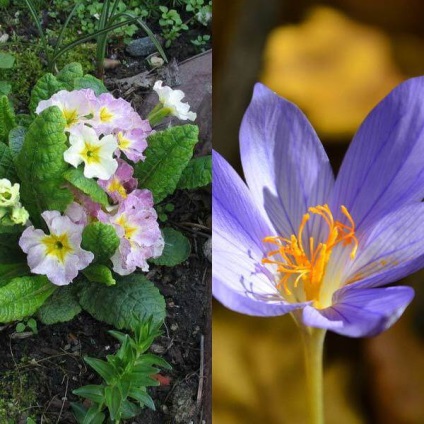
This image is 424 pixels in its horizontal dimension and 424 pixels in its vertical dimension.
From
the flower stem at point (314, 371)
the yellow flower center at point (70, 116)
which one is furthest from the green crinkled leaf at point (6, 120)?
the flower stem at point (314, 371)

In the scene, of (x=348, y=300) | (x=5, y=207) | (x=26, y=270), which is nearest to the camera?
(x=348, y=300)

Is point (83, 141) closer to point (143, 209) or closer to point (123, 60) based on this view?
point (143, 209)

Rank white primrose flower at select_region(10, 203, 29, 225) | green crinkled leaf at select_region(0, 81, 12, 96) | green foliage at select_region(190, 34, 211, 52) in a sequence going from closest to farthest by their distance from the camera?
white primrose flower at select_region(10, 203, 29, 225), green crinkled leaf at select_region(0, 81, 12, 96), green foliage at select_region(190, 34, 211, 52)

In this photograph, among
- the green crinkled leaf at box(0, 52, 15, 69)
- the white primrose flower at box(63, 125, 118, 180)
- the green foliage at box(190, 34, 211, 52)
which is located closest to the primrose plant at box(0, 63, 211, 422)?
the white primrose flower at box(63, 125, 118, 180)

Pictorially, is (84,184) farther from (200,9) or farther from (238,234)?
(200,9)

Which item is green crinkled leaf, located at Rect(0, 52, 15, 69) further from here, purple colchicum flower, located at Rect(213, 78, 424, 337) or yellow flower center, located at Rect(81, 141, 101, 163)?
purple colchicum flower, located at Rect(213, 78, 424, 337)

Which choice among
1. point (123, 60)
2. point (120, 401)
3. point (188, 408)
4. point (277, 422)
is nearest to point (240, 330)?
point (277, 422)

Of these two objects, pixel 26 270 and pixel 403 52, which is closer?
pixel 403 52

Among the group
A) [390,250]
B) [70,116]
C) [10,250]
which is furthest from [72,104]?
[390,250]
